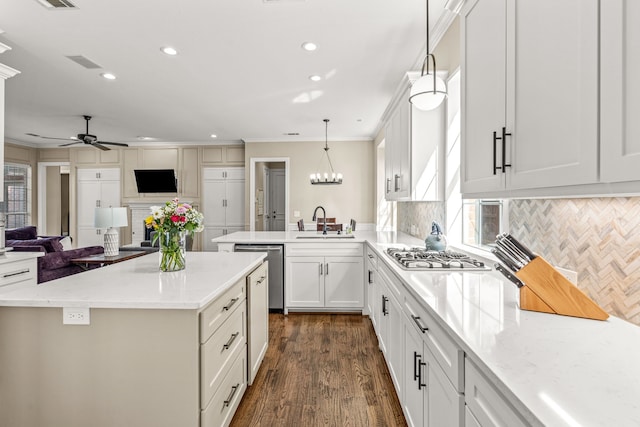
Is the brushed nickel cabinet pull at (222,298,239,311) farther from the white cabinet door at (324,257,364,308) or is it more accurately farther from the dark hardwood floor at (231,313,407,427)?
the white cabinet door at (324,257,364,308)

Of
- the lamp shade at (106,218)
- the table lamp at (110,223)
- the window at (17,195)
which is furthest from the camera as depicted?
the window at (17,195)

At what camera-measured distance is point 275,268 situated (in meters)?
4.11

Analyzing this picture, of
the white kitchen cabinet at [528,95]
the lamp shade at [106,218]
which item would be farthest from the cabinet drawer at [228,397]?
the lamp shade at [106,218]

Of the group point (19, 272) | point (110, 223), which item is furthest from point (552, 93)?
point (110, 223)

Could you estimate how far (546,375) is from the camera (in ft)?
2.51

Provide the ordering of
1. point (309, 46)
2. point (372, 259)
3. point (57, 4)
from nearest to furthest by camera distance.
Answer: point (57, 4) → point (309, 46) → point (372, 259)

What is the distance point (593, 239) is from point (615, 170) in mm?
604

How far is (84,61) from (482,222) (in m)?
3.97

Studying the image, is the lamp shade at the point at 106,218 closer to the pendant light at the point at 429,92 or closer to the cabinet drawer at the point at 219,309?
the cabinet drawer at the point at 219,309

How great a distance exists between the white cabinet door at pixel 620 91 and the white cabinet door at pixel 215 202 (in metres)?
7.26

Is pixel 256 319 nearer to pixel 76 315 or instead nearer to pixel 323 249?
pixel 76 315

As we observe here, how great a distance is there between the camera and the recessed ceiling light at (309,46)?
2.95 meters

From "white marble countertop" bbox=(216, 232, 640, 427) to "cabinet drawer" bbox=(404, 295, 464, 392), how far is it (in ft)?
0.21

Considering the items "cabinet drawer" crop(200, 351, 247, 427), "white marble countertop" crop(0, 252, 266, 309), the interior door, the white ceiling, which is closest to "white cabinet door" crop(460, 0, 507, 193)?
the white ceiling
